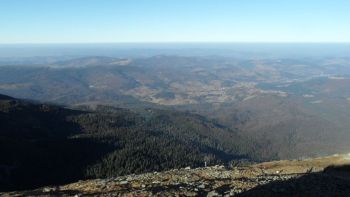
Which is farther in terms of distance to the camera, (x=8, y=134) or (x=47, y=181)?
(x=8, y=134)

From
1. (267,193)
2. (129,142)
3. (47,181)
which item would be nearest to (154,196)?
(267,193)

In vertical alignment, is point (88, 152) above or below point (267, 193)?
below

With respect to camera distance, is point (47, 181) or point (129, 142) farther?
point (129, 142)

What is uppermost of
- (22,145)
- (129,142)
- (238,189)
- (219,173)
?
(238,189)

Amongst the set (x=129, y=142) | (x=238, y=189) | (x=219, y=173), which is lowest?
(x=129, y=142)

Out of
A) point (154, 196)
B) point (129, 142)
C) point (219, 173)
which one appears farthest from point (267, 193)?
point (129, 142)

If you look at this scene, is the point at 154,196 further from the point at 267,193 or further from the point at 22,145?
the point at 22,145

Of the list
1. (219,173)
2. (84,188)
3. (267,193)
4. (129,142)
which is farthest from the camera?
(129,142)

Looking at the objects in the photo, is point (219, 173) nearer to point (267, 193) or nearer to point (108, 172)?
point (267, 193)

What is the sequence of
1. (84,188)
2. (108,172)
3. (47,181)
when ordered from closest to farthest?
(84,188), (47,181), (108,172)
